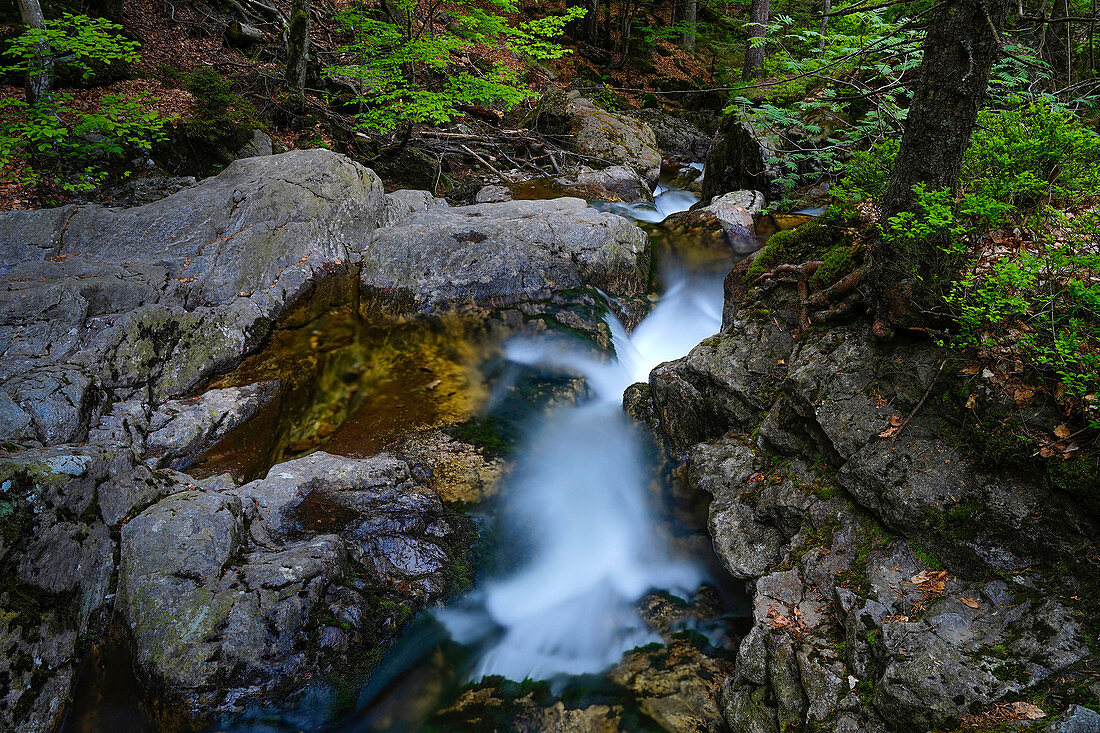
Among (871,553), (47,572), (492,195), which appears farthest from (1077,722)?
(492,195)

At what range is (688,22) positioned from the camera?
68.8 ft

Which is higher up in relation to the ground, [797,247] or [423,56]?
[423,56]

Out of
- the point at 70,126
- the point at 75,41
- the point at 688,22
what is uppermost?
the point at 688,22

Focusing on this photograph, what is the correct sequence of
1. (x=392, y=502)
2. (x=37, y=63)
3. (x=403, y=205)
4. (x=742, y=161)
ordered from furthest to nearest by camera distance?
(x=742, y=161) → (x=403, y=205) → (x=37, y=63) → (x=392, y=502)

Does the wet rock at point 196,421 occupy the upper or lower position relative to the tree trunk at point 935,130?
lower

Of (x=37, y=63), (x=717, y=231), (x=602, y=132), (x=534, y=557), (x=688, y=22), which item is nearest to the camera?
(x=534, y=557)

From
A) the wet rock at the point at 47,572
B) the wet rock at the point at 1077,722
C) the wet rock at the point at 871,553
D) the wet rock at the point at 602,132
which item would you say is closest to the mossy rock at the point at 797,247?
the wet rock at the point at 871,553

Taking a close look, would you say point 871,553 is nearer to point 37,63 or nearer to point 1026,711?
point 1026,711

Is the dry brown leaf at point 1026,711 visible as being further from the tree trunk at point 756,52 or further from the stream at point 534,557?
the tree trunk at point 756,52

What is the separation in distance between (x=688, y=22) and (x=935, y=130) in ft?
69.7

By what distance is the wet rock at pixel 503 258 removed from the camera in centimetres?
777

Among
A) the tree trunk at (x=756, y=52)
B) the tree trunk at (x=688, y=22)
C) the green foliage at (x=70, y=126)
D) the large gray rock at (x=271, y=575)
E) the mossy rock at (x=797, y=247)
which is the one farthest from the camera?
the tree trunk at (x=688, y=22)

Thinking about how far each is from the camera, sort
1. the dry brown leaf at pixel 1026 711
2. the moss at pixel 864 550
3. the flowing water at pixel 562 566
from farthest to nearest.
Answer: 1. the flowing water at pixel 562 566
2. the moss at pixel 864 550
3. the dry brown leaf at pixel 1026 711

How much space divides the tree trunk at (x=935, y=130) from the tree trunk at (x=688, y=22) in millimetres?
20204
